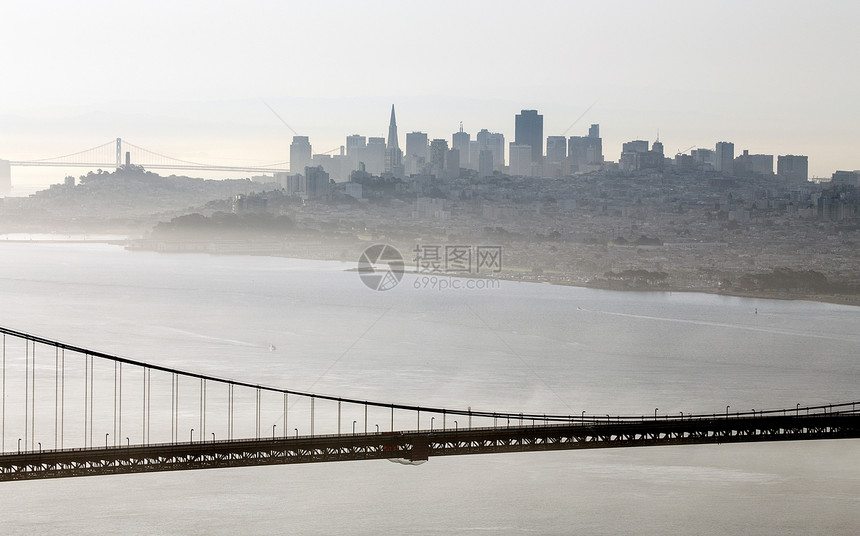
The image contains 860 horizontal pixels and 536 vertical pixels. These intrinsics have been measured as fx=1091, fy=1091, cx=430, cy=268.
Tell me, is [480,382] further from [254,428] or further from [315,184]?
[315,184]

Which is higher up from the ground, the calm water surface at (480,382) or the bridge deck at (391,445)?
the bridge deck at (391,445)

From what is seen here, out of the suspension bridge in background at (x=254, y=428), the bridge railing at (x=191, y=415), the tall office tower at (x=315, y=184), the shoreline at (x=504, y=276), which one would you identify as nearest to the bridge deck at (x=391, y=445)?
the suspension bridge in background at (x=254, y=428)

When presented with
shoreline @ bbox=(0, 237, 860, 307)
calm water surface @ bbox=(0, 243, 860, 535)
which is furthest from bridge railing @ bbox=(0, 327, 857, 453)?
shoreline @ bbox=(0, 237, 860, 307)

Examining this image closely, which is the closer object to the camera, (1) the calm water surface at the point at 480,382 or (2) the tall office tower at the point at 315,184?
(1) the calm water surface at the point at 480,382

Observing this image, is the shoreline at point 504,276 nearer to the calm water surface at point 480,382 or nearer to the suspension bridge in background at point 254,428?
the calm water surface at point 480,382

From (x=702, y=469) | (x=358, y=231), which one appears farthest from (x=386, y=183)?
(x=702, y=469)

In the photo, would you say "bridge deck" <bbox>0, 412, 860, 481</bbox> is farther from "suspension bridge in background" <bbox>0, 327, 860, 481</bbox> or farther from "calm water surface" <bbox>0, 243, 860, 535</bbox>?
"calm water surface" <bbox>0, 243, 860, 535</bbox>
